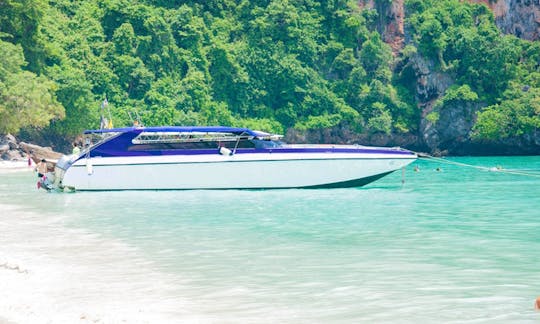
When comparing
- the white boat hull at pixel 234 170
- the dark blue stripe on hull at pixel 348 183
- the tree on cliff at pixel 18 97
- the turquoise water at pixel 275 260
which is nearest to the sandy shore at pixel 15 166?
the tree on cliff at pixel 18 97

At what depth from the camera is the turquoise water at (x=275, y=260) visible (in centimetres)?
840

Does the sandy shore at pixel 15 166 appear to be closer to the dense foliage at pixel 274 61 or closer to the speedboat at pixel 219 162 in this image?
the dense foliage at pixel 274 61

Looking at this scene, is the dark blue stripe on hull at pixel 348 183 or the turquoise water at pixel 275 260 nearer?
the turquoise water at pixel 275 260

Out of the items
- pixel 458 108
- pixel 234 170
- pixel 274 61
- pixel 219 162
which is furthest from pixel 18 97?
pixel 458 108

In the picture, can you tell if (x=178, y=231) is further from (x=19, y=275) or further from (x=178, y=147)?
(x=178, y=147)

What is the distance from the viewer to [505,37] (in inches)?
2771

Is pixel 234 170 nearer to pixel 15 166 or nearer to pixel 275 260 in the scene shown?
pixel 275 260

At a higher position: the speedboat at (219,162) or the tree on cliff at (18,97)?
the tree on cliff at (18,97)

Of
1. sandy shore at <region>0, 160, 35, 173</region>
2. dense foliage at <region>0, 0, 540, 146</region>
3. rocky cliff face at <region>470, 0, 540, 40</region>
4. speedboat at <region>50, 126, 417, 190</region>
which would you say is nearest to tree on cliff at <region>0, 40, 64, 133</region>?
sandy shore at <region>0, 160, 35, 173</region>

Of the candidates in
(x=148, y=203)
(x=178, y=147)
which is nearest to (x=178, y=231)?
(x=148, y=203)

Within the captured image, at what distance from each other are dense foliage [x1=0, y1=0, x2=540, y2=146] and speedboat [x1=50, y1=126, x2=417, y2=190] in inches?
1235

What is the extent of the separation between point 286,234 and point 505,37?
60.2 m

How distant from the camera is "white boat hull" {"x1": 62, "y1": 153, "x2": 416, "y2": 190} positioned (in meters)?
26.2

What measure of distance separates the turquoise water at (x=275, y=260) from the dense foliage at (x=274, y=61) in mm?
40309
